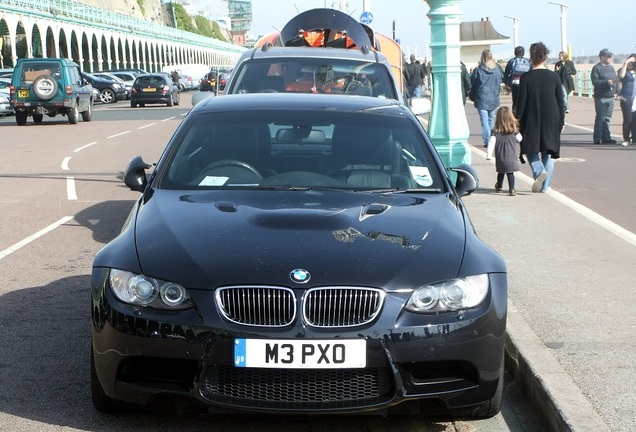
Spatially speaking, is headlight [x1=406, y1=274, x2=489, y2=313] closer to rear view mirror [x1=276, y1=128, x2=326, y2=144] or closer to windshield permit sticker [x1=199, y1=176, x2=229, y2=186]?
windshield permit sticker [x1=199, y1=176, x2=229, y2=186]

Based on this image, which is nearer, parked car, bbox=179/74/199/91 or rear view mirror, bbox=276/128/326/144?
rear view mirror, bbox=276/128/326/144

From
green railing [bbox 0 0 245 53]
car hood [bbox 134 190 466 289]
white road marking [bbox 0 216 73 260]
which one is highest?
green railing [bbox 0 0 245 53]

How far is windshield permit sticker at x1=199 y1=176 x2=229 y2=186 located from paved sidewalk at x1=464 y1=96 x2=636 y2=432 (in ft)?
5.71

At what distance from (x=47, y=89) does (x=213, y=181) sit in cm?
2894

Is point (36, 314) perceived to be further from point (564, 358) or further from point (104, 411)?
point (564, 358)

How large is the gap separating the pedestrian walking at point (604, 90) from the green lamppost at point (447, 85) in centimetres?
758

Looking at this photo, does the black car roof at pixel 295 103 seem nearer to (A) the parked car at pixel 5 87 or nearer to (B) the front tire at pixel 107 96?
(A) the parked car at pixel 5 87

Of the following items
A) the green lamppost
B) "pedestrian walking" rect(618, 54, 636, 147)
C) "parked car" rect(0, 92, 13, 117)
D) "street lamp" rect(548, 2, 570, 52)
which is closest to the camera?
the green lamppost

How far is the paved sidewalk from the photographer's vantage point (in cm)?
498

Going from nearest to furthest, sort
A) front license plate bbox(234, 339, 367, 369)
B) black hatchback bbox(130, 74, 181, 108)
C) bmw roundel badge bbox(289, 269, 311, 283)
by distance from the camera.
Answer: front license plate bbox(234, 339, 367, 369), bmw roundel badge bbox(289, 269, 311, 283), black hatchback bbox(130, 74, 181, 108)

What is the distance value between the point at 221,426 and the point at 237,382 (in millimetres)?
559

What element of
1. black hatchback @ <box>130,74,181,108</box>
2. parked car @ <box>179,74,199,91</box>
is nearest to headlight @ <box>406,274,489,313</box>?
black hatchback @ <box>130,74,181,108</box>

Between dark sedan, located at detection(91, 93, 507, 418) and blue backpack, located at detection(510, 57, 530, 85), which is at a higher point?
blue backpack, located at detection(510, 57, 530, 85)

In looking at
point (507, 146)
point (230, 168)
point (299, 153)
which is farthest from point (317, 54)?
point (230, 168)
